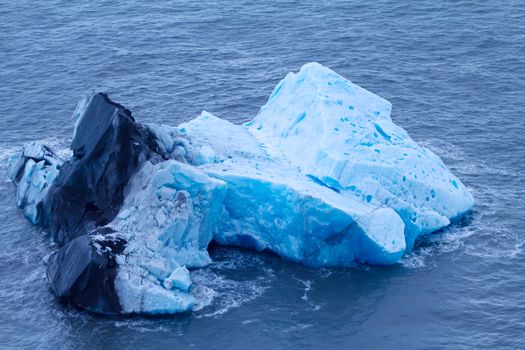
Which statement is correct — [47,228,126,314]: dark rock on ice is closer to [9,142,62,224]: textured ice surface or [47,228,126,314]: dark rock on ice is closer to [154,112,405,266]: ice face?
[154,112,405,266]: ice face

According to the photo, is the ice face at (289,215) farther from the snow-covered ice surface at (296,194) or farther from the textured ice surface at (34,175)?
the textured ice surface at (34,175)

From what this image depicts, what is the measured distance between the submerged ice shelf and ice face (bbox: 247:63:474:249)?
0.09 m

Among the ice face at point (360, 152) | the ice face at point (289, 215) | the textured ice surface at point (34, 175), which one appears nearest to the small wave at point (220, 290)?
the ice face at point (289, 215)

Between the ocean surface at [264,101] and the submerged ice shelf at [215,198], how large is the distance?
4.49ft

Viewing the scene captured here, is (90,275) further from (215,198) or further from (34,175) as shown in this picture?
(34,175)

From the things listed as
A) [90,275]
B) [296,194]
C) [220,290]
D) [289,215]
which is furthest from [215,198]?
[90,275]

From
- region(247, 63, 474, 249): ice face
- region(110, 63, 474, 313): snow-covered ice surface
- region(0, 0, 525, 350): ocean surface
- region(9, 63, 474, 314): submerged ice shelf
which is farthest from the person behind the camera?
region(247, 63, 474, 249): ice face

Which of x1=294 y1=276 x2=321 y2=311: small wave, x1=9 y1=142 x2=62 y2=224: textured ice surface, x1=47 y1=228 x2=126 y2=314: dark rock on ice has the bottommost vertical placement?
x1=294 y1=276 x2=321 y2=311: small wave

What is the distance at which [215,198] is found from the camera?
61312mm

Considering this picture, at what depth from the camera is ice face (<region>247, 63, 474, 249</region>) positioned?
63188 millimetres

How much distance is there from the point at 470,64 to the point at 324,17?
17.9m

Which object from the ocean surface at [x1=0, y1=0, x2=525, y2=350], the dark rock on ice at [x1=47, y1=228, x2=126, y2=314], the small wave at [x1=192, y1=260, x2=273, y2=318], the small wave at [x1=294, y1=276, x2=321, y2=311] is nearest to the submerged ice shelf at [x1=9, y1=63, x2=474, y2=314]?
the dark rock on ice at [x1=47, y1=228, x2=126, y2=314]

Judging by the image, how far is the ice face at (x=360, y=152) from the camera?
63.2m

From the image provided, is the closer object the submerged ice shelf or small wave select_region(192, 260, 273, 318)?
small wave select_region(192, 260, 273, 318)
